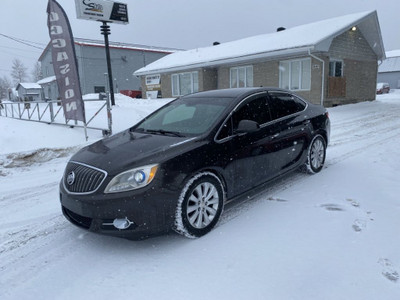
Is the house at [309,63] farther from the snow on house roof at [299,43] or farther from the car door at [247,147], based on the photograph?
the car door at [247,147]

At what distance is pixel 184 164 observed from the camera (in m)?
3.16

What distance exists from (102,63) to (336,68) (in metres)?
28.7

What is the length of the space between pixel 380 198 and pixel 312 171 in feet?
4.14

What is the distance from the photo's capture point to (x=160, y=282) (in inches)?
103

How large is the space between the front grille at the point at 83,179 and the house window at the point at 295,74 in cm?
1583

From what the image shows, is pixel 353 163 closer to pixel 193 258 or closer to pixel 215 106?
pixel 215 106

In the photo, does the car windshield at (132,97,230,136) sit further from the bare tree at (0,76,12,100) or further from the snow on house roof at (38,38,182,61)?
the bare tree at (0,76,12,100)

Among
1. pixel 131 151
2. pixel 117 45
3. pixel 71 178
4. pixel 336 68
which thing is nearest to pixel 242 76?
pixel 336 68

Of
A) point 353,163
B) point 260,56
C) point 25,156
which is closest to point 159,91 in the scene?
point 260,56

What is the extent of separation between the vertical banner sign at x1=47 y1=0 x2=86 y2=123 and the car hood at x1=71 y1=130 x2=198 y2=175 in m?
5.16

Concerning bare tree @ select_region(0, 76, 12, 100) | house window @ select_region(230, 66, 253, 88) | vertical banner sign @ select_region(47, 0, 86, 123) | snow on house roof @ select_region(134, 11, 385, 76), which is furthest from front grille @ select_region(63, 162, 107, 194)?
bare tree @ select_region(0, 76, 12, 100)

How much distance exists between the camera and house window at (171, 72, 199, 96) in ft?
74.6

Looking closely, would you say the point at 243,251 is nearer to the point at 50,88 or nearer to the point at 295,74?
the point at 295,74

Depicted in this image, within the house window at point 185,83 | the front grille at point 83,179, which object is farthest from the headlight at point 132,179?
the house window at point 185,83
